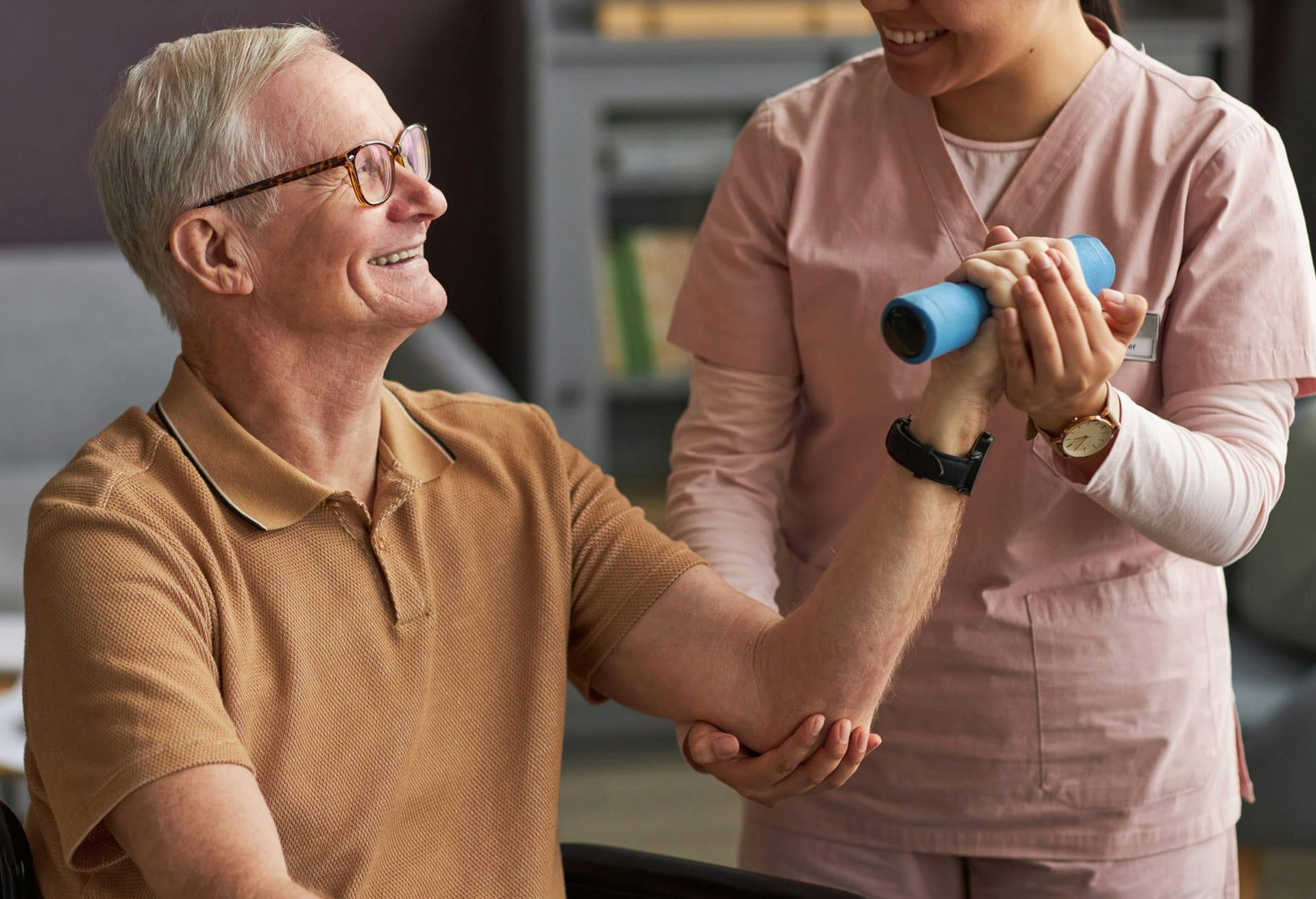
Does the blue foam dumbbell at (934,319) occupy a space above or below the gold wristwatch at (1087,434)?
above

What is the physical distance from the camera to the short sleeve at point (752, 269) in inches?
57.1

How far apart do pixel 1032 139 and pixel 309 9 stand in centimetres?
259

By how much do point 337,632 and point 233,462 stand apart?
16cm

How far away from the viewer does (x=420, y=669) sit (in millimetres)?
1279

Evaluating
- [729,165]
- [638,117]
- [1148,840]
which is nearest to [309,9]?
[638,117]

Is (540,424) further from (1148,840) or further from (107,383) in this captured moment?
(107,383)

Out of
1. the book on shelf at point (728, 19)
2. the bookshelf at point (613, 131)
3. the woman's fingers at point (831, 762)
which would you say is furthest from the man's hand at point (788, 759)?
the book on shelf at point (728, 19)

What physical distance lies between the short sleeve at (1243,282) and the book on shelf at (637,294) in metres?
2.17

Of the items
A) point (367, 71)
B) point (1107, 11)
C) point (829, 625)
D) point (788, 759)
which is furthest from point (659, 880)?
point (367, 71)

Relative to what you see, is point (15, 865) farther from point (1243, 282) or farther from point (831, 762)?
point (1243, 282)

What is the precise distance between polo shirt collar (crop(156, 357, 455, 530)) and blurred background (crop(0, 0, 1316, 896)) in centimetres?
173

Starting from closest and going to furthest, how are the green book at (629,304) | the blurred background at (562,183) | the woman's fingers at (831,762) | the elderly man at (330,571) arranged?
1. the elderly man at (330,571)
2. the woman's fingers at (831,762)
3. the blurred background at (562,183)
4. the green book at (629,304)

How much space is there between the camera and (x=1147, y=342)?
1.30m

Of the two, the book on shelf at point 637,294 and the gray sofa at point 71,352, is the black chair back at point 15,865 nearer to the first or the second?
the gray sofa at point 71,352
